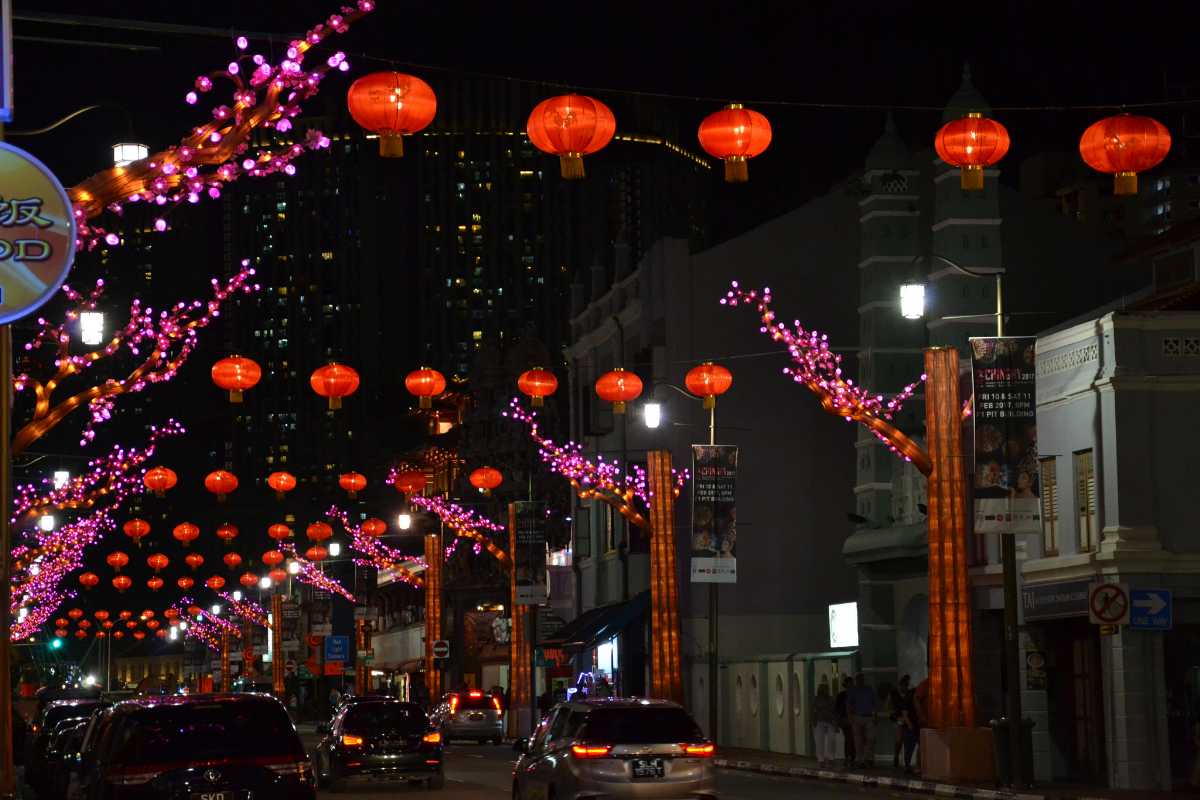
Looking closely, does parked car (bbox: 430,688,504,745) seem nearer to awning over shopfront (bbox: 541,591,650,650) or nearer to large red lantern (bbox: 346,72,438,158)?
awning over shopfront (bbox: 541,591,650,650)

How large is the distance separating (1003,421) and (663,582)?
724 inches

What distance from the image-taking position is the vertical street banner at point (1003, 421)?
90.5ft

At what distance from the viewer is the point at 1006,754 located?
28.3 meters

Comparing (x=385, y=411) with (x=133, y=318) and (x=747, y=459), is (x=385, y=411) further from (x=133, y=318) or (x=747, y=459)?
(x=133, y=318)

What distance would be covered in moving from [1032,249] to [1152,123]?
26063 millimetres

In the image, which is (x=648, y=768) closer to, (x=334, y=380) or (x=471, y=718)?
(x=334, y=380)

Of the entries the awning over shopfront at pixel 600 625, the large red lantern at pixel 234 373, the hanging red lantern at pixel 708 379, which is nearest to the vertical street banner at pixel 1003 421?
the hanging red lantern at pixel 708 379

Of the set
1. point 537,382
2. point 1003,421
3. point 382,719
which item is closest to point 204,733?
point 382,719

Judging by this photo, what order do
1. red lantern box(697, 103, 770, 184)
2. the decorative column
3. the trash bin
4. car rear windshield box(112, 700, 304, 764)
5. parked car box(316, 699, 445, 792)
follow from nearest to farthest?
car rear windshield box(112, 700, 304, 764) → red lantern box(697, 103, 770, 184) → the trash bin → parked car box(316, 699, 445, 792) → the decorative column

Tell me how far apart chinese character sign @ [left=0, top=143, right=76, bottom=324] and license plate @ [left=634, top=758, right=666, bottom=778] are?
8.91m

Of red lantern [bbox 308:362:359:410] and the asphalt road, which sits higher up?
red lantern [bbox 308:362:359:410]

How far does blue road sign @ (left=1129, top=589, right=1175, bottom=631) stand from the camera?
1020 inches

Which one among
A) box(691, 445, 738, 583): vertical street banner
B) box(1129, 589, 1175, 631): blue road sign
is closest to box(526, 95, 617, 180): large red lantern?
box(1129, 589, 1175, 631): blue road sign

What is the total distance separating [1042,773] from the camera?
3284 cm
